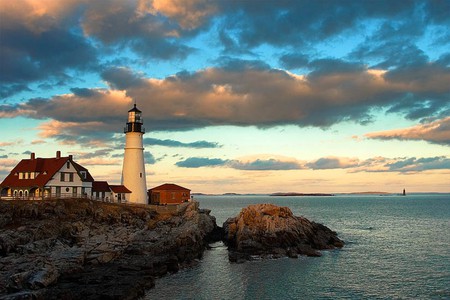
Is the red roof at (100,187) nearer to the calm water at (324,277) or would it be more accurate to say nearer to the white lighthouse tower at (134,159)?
the white lighthouse tower at (134,159)

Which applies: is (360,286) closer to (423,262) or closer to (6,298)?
(423,262)

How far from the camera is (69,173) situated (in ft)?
177

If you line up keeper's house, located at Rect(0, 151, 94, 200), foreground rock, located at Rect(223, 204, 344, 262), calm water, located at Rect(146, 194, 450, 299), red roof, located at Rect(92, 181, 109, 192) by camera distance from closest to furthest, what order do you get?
1. calm water, located at Rect(146, 194, 450, 299)
2. foreground rock, located at Rect(223, 204, 344, 262)
3. keeper's house, located at Rect(0, 151, 94, 200)
4. red roof, located at Rect(92, 181, 109, 192)

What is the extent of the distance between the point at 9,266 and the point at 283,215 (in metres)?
30.3

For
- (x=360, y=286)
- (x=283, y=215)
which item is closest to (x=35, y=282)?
(x=360, y=286)

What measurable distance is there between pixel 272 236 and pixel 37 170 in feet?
97.4

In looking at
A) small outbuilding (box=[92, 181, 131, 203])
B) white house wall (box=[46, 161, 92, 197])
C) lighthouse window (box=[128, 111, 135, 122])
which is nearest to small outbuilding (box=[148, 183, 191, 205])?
small outbuilding (box=[92, 181, 131, 203])

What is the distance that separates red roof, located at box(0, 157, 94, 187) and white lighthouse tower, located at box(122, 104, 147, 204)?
5.13m

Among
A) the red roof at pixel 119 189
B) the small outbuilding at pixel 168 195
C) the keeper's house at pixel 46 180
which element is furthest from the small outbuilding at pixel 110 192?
the small outbuilding at pixel 168 195

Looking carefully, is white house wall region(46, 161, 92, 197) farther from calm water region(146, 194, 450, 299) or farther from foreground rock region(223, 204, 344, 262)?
foreground rock region(223, 204, 344, 262)

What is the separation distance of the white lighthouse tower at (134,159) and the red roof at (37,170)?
513cm

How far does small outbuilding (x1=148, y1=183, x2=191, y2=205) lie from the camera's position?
212 feet

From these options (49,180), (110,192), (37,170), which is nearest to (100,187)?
(110,192)

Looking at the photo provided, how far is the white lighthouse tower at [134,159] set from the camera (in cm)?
5850
